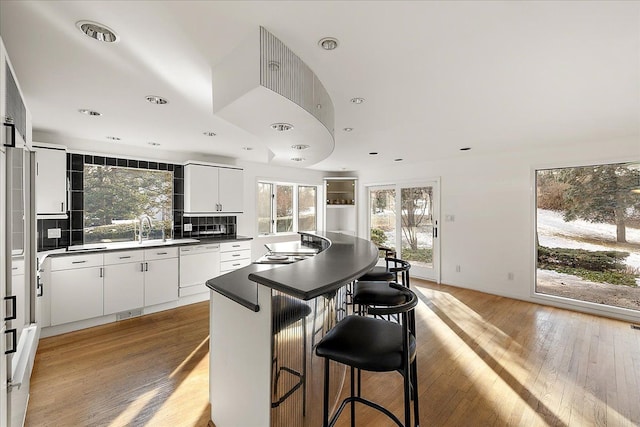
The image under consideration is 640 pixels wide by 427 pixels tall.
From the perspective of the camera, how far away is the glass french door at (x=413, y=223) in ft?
18.8

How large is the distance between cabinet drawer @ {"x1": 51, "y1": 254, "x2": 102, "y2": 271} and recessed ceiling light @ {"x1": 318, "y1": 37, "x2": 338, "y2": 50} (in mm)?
3590

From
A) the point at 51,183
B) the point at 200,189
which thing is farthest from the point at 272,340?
the point at 200,189

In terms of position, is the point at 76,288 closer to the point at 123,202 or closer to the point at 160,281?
the point at 160,281

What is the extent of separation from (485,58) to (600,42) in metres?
0.60

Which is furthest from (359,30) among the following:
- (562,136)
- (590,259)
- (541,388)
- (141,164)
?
(590,259)

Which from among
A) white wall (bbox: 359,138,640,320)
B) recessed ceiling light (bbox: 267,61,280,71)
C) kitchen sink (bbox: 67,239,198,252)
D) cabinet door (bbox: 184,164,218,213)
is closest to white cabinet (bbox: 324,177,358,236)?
white wall (bbox: 359,138,640,320)

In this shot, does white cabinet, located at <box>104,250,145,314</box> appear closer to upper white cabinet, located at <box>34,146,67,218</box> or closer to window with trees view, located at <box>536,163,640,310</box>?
upper white cabinet, located at <box>34,146,67,218</box>

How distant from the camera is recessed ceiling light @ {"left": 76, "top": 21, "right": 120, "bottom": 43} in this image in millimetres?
1547

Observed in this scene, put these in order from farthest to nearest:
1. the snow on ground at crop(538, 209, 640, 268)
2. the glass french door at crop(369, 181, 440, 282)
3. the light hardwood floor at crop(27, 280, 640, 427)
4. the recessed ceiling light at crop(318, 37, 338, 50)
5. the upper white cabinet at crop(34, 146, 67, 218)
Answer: the glass french door at crop(369, 181, 440, 282) → the snow on ground at crop(538, 209, 640, 268) → the upper white cabinet at crop(34, 146, 67, 218) → the light hardwood floor at crop(27, 280, 640, 427) → the recessed ceiling light at crop(318, 37, 338, 50)

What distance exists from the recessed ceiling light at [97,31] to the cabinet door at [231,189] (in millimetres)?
3297

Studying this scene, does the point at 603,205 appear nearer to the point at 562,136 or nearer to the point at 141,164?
the point at 562,136

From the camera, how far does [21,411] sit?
1787 millimetres

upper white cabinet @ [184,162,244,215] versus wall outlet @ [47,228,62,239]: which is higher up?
upper white cabinet @ [184,162,244,215]

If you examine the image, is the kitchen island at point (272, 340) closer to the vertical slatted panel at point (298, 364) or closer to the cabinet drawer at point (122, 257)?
the vertical slatted panel at point (298, 364)
